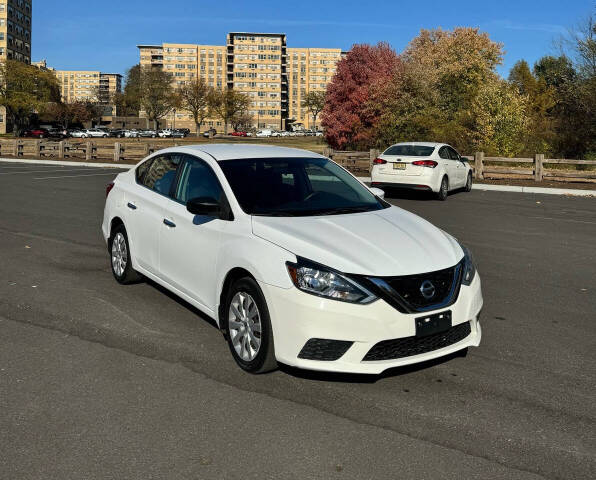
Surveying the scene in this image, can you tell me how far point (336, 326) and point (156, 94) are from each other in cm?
11884

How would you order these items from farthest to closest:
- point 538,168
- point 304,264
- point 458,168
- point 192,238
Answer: point 538,168, point 458,168, point 192,238, point 304,264

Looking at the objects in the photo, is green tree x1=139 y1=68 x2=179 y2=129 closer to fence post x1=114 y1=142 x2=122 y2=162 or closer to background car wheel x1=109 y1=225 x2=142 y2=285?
fence post x1=114 y1=142 x2=122 y2=162

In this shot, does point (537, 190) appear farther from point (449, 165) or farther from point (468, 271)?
point (468, 271)

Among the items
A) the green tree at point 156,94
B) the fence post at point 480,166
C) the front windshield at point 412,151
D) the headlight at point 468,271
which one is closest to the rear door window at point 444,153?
the front windshield at point 412,151

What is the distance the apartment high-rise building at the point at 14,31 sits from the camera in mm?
113000

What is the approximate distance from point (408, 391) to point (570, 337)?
1.97 metres

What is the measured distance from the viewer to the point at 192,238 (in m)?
5.12

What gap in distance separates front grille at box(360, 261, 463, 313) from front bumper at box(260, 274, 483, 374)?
0.05 meters

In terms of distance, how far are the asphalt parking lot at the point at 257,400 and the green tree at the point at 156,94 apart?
113 m

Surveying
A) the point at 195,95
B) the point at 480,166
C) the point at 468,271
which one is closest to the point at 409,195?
the point at 480,166

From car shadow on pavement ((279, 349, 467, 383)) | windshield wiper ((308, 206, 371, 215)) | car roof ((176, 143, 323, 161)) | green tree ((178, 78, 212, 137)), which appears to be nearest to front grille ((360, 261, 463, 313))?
car shadow on pavement ((279, 349, 467, 383))

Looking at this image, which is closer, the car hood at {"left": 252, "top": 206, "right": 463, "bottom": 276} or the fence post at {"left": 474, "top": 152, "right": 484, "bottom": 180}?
the car hood at {"left": 252, "top": 206, "right": 463, "bottom": 276}

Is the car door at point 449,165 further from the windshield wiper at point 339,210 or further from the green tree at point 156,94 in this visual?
the green tree at point 156,94

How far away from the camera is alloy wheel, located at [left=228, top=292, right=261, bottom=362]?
172 inches
